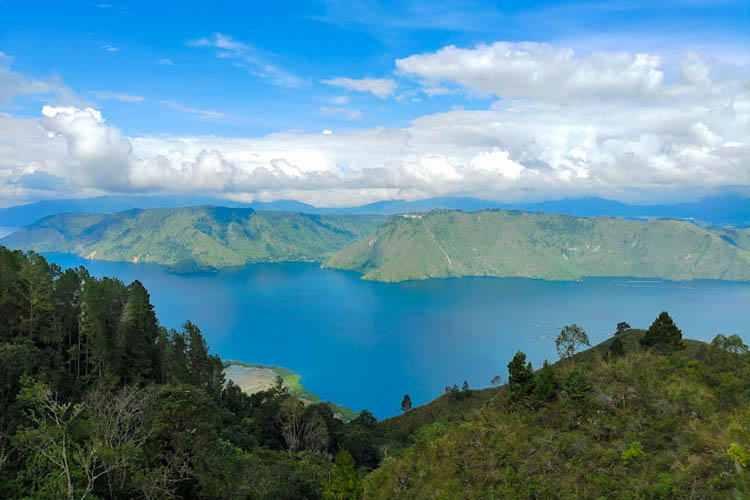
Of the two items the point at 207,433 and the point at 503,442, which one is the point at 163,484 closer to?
the point at 207,433

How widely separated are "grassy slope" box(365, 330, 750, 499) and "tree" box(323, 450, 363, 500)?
1816 mm

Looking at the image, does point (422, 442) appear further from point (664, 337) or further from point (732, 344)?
point (732, 344)

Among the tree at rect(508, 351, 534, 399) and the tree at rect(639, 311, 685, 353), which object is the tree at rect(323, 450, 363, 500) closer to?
the tree at rect(508, 351, 534, 399)

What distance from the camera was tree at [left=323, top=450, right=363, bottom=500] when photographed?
88.8ft

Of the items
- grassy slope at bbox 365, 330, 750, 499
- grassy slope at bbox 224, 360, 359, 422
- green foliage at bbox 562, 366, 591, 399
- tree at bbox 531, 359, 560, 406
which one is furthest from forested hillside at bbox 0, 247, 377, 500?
grassy slope at bbox 224, 360, 359, 422

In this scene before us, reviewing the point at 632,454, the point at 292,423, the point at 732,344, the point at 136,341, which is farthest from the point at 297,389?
the point at 632,454

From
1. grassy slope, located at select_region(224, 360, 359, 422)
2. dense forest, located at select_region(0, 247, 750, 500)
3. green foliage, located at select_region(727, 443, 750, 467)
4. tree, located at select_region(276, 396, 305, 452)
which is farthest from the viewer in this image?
grassy slope, located at select_region(224, 360, 359, 422)

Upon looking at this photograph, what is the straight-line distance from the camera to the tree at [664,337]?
44.8 meters

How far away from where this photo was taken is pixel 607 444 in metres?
25.8

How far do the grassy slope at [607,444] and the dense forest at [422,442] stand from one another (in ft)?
0.29

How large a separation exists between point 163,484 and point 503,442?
20314mm

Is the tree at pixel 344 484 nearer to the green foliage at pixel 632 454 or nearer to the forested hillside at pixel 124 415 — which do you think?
the forested hillside at pixel 124 415

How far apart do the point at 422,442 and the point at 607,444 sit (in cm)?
1402

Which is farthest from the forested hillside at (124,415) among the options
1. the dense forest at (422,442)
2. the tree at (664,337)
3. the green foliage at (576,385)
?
the tree at (664,337)
